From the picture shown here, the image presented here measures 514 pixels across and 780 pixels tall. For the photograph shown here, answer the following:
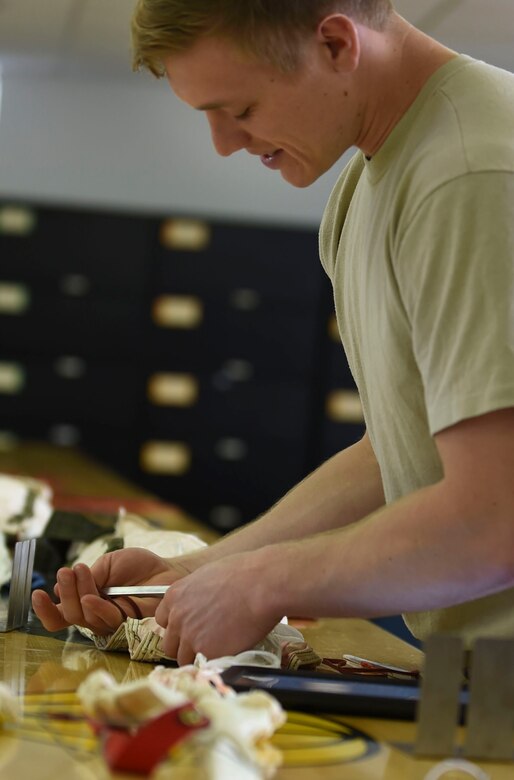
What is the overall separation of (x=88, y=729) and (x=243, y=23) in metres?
0.61

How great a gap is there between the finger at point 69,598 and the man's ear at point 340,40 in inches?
23.6

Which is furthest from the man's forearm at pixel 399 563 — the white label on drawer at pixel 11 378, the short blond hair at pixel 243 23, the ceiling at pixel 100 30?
the white label on drawer at pixel 11 378

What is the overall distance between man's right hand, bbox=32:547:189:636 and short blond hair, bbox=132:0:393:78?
0.56 meters

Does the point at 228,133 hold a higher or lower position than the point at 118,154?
higher

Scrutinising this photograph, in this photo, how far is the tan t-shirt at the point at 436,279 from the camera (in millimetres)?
973

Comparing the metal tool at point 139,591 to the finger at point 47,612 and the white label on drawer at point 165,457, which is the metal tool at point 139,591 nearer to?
the finger at point 47,612

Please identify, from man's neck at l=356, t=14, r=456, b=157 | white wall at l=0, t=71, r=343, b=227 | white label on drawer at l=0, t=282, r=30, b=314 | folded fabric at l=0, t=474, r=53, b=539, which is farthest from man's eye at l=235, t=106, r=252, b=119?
white wall at l=0, t=71, r=343, b=227

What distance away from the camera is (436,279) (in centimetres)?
100

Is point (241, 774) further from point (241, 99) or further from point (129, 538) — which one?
point (129, 538)

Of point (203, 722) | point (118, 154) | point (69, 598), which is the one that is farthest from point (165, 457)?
point (203, 722)

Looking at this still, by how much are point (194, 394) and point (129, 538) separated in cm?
576

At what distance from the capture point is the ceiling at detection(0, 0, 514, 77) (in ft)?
18.0

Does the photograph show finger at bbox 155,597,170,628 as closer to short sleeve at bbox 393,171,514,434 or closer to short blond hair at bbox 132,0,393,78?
short sleeve at bbox 393,171,514,434

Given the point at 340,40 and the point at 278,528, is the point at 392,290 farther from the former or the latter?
the point at 278,528
